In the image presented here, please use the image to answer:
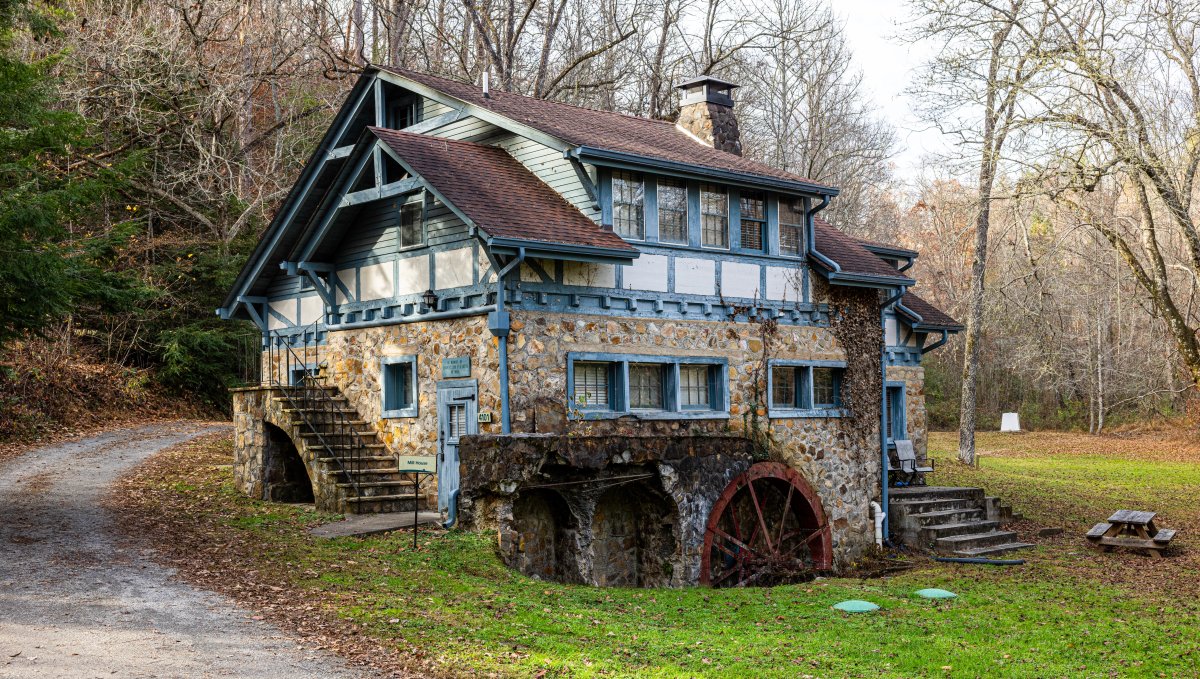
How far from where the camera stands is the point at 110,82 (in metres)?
27.7

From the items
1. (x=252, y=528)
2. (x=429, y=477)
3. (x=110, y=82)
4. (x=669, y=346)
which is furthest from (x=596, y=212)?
(x=110, y=82)

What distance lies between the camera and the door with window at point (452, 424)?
1603 cm

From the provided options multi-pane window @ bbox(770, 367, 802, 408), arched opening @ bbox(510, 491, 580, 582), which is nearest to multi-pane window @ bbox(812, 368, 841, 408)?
multi-pane window @ bbox(770, 367, 802, 408)

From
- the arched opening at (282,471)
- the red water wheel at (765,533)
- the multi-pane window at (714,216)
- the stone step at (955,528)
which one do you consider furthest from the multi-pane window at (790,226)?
the arched opening at (282,471)

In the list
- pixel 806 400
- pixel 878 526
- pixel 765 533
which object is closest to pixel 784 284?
pixel 806 400

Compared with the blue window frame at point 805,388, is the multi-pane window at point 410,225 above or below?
above

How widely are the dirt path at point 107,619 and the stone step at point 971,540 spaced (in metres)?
14.0

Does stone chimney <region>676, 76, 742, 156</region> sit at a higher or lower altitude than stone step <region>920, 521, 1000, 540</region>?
higher

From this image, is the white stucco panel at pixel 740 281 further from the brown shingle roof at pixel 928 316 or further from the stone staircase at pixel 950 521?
the brown shingle roof at pixel 928 316

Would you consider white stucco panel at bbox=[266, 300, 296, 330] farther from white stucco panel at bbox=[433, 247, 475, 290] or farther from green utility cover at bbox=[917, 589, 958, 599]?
green utility cover at bbox=[917, 589, 958, 599]

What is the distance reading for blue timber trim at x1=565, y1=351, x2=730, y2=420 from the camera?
16.3 m

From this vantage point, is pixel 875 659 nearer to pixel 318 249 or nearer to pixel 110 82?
pixel 318 249

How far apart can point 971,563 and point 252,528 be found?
12.2 meters

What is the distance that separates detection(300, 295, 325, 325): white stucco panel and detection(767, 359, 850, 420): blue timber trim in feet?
26.7
